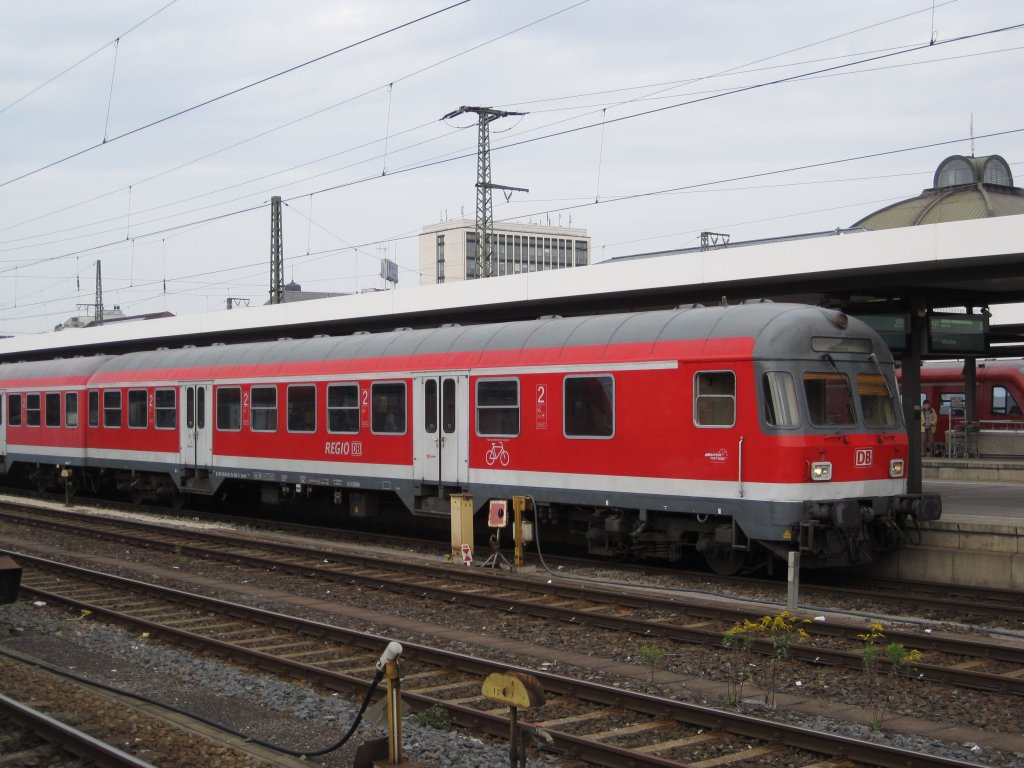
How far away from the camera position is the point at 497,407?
52.7ft

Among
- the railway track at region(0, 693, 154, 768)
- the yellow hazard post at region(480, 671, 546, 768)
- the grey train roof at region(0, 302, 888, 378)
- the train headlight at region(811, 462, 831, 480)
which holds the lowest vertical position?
the railway track at region(0, 693, 154, 768)

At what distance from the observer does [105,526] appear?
70.3 ft

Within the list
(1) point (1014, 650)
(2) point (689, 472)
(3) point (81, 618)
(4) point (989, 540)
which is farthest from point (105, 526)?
(1) point (1014, 650)

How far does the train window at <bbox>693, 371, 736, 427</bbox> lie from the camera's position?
13.1 metres

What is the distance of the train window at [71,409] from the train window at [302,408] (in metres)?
8.58

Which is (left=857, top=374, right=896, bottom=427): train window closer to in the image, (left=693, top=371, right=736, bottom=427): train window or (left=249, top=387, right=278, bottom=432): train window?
(left=693, top=371, right=736, bottom=427): train window

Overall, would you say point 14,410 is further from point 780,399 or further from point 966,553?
point 966,553

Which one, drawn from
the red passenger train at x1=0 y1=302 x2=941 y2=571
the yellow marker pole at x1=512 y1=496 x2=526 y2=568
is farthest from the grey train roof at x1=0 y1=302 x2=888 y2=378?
the yellow marker pole at x1=512 y1=496 x2=526 y2=568

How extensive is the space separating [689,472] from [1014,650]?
4.85 m

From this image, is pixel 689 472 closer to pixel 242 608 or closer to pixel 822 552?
pixel 822 552

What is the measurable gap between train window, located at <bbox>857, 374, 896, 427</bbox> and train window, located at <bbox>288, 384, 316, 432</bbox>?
9512 mm

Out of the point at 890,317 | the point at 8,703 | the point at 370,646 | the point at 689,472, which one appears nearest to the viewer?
the point at 8,703

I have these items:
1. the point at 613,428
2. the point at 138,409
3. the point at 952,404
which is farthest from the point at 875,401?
the point at 952,404

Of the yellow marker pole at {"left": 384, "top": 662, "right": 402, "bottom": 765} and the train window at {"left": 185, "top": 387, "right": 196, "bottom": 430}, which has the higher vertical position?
the train window at {"left": 185, "top": 387, "right": 196, "bottom": 430}
